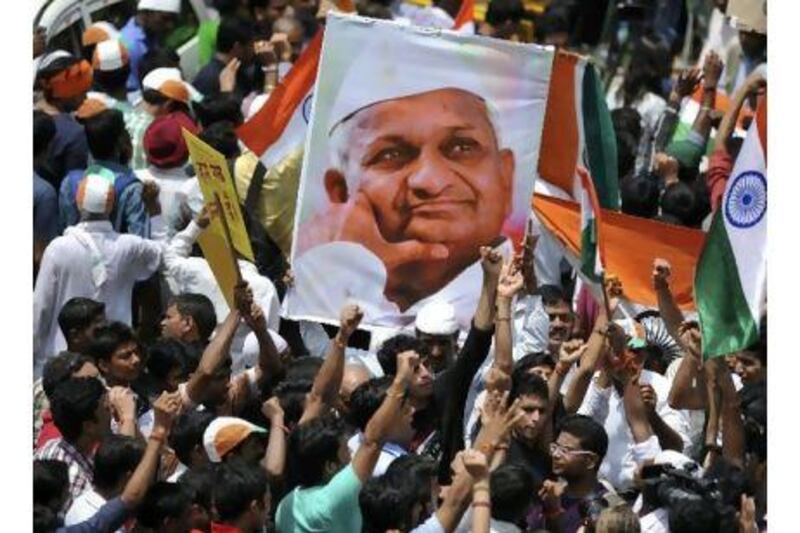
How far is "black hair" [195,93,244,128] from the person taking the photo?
15367 millimetres

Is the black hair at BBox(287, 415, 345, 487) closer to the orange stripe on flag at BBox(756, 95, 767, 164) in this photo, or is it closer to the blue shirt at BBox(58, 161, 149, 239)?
the orange stripe on flag at BBox(756, 95, 767, 164)

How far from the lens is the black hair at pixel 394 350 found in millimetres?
11883

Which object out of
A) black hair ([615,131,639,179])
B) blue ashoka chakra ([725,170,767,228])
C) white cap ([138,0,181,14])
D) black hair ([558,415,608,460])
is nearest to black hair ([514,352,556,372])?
black hair ([558,415,608,460])

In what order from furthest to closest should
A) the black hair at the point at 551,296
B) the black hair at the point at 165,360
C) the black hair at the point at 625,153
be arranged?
1. the black hair at the point at 625,153
2. the black hair at the point at 551,296
3. the black hair at the point at 165,360

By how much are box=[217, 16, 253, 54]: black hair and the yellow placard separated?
20.0 ft

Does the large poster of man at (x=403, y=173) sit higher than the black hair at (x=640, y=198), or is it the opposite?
the large poster of man at (x=403, y=173)

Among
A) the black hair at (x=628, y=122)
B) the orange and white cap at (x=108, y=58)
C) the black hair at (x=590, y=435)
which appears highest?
the black hair at (x=590, y=435)

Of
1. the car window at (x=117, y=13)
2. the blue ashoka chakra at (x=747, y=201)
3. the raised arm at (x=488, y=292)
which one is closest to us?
the blue ashoka chakra at (x=747, y=201)

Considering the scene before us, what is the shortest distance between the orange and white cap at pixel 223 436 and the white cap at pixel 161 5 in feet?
25.8

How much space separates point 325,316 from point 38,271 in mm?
1387

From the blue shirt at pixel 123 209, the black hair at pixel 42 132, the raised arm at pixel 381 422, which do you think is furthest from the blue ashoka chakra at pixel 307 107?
the raised arm at pixel 381 422

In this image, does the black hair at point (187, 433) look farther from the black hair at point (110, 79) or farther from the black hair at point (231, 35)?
the black hair at point (231, 35)
